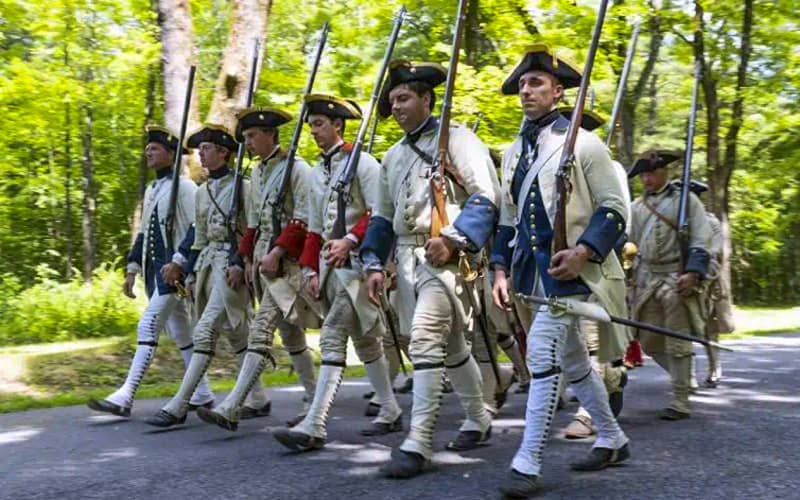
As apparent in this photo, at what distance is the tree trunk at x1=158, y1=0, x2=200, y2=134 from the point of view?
470 inches

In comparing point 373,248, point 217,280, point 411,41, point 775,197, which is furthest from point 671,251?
point 775,197

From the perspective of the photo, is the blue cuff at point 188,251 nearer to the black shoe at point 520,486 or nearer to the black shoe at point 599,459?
the black shoe at point 599,459

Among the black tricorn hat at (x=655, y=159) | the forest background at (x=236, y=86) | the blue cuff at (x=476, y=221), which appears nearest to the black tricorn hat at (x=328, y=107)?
the blue cuff at (x=476, y=221)

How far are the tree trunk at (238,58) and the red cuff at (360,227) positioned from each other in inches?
216

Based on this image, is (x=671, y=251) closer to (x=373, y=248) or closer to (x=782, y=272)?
(x=373, y=248)

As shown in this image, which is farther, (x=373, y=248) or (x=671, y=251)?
(x=671, y=251)

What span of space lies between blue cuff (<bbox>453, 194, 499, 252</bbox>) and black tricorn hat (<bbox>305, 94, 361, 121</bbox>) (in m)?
1.62

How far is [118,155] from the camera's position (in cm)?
2731

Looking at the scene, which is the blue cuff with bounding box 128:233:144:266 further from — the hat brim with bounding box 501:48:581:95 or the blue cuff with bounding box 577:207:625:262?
the blue cuff with bounding box 577:207:625:262

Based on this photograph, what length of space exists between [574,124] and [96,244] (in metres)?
25.6

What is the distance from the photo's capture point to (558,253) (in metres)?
5.09

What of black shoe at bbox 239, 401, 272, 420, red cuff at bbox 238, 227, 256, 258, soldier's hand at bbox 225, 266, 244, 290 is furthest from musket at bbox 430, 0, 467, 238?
black shoe at bbox 239, 401, 272, 420

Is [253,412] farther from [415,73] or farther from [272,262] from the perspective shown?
[415,73]

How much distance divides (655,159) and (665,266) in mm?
924
